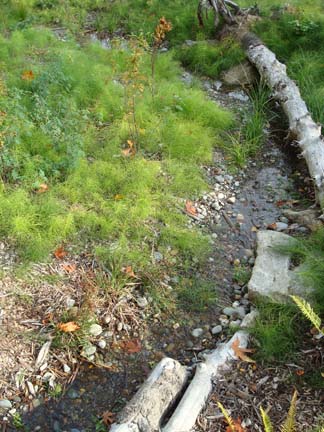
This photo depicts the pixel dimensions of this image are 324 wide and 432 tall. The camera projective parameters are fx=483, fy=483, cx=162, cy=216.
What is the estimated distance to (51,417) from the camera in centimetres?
352

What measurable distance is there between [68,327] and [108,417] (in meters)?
0.76

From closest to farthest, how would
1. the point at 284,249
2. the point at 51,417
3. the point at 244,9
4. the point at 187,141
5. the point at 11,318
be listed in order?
1. the point at 51,417
2. the point at 11,318
3. the point at 284,249
4. the point at 187,141
5. the point at 244,9

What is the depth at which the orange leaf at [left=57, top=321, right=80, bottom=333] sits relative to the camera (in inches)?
152

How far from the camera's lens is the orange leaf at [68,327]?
12.7ft

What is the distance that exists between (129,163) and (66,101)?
42.7 inches

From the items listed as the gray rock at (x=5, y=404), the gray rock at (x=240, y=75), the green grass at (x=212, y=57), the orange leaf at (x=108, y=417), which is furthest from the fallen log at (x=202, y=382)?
the green grass at (x=212, y=57)

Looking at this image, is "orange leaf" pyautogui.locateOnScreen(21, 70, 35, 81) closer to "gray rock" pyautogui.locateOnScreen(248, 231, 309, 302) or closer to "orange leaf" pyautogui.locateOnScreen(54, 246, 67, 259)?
"orange leaf" pyautogui.locateOnScreen(54, 246, 67, 259)

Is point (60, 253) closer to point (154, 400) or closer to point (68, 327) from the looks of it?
point (68, 327)

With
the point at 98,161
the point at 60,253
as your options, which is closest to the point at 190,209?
the point at 98,161

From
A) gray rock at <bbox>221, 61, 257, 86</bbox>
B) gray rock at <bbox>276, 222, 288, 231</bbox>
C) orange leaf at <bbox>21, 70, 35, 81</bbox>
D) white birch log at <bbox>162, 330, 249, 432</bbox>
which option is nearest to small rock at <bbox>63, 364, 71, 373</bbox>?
white birch log at <bbox>162, 330, 249, 432</bbox>

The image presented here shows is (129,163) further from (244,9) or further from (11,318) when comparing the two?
(244,9)

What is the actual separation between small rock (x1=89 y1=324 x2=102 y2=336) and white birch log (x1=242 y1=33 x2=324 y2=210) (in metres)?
2.57

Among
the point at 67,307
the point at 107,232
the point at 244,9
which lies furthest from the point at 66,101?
the point at 244,9

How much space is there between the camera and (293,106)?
635 cm
